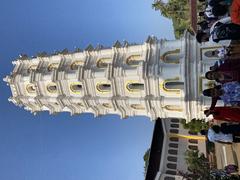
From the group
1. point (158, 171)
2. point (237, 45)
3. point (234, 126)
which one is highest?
point (237, 45)

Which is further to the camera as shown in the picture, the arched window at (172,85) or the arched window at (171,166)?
the arched window at (171,166)

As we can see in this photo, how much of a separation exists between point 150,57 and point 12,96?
1474cm

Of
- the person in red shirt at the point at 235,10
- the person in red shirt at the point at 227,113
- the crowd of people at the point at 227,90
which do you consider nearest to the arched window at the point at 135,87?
the crowd of people at the point at 227,90

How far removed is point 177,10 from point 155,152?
22.5 metres

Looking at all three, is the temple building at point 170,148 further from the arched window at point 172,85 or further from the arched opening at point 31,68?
the arched window at point 172,85

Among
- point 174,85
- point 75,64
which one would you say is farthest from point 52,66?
point 174,85

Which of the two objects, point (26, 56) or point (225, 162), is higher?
point (26, 56)

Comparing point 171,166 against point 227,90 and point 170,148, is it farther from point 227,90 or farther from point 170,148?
point 227,90

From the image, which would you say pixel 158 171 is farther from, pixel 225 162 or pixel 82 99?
pixel 82 99

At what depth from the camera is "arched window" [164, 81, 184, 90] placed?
99.9 ft

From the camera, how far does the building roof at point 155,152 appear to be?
60438mm

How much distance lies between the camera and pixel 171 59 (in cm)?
3128

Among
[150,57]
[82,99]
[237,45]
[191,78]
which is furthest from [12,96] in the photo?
[237,45]

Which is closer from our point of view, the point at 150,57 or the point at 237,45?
the point at 237,45
